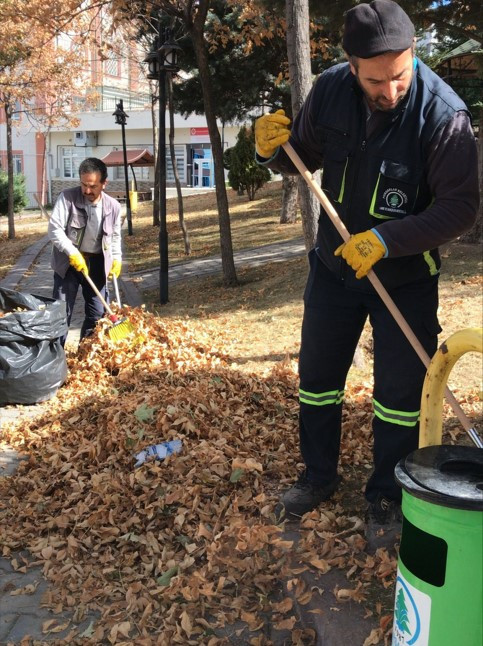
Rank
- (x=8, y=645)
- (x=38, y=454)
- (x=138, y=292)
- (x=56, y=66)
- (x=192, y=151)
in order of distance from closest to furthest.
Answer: (x=8, y=645) < (x=38, y=454) < (x=138, y=292) < (x=56, y=66) < (x=192, y=151)

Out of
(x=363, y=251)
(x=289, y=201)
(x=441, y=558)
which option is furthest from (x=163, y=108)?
(x=441, y=558)

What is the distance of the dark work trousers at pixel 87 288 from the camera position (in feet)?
20.7

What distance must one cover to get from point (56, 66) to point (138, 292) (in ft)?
39.6

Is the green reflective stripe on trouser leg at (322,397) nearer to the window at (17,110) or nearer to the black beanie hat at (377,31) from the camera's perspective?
the black beanie hat at (377,31)

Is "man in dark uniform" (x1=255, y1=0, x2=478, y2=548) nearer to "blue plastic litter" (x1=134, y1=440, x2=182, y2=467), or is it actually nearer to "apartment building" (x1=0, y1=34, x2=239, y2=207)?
"blue plastic litter" (x1=134, y1=440, x2=182, y2=467)

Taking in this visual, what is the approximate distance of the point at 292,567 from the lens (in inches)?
115

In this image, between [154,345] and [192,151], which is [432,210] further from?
[192,151]

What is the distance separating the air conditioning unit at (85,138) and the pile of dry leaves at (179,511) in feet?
151

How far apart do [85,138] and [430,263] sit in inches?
1918

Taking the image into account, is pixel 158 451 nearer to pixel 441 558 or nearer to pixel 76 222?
pixel 441 558

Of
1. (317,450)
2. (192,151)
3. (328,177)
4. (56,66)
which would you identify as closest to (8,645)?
(317,450)

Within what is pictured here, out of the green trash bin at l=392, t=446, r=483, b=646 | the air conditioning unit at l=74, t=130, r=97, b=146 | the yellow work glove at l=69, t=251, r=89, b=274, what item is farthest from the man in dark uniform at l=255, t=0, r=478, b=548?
the air conditioning unit at l=74, t=130, r=97, b=146

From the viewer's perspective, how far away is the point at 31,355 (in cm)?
534

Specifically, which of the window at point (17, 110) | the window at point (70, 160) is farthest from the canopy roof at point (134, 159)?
the window at point (70, 160)
